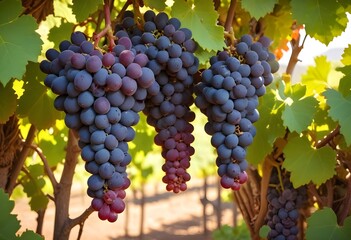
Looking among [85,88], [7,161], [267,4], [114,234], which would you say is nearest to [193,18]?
[267,4]

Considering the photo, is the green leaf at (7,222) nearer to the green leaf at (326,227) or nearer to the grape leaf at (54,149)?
the green leaf at (326,227)

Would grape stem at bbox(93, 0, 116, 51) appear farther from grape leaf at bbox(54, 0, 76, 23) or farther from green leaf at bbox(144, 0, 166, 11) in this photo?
grape leaf at bbox(54, 0, 76, 23)

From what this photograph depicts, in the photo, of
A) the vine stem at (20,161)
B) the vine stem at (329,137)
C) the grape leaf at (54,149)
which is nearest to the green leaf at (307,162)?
the vine stem at (329,137)

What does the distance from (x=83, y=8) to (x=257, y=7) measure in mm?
345

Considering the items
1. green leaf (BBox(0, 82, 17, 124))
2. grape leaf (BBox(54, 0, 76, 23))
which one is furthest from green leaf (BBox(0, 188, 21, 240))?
grape leaf (BBox(54, 0, 76, 23))

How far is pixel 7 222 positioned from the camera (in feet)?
3.43

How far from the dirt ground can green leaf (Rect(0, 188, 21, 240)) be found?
4.31m

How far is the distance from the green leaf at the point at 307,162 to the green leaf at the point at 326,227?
0.25 feet

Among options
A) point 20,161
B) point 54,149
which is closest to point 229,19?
point 20,161

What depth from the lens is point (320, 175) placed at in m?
1.32

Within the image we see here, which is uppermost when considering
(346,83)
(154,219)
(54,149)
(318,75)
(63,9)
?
(154,219)

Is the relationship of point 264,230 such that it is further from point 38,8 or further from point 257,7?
point 38,8

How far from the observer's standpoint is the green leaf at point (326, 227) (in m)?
1.28

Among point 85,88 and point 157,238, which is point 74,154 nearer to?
point 85,88
